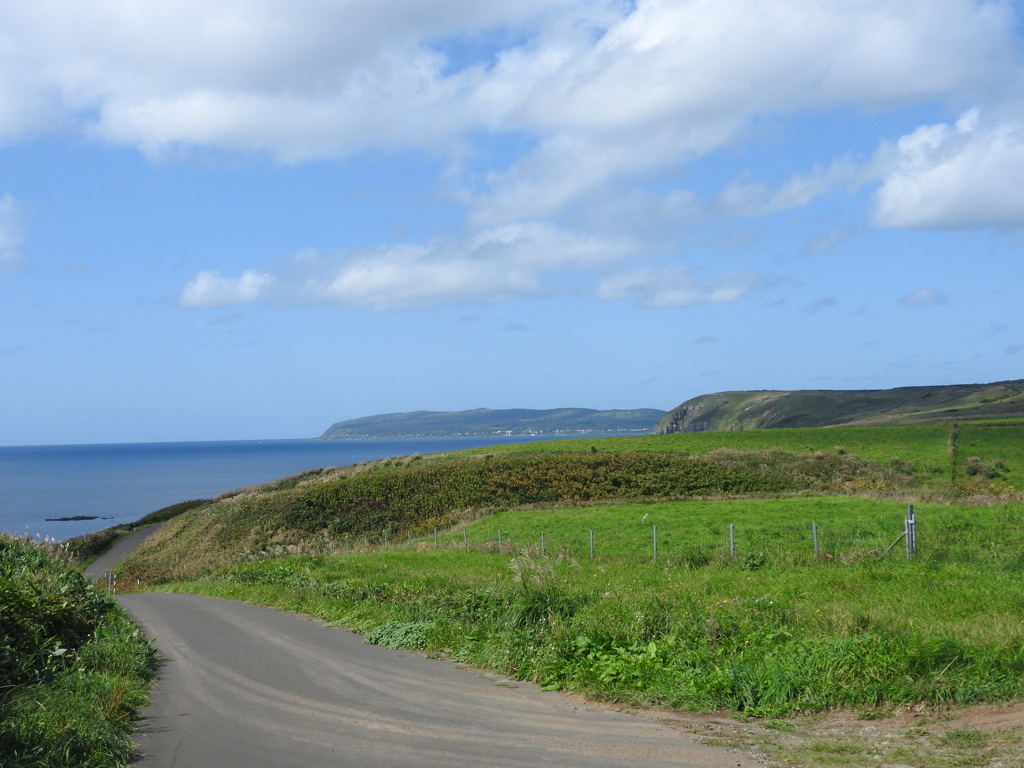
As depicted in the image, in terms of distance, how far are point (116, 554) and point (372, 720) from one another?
65.2 metres

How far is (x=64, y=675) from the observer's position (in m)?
10.4

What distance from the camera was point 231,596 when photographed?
26391mm

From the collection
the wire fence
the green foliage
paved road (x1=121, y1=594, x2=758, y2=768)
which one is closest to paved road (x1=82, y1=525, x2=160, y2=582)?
the wire fence

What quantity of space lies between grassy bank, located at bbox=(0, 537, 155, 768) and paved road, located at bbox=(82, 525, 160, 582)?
4532 cm

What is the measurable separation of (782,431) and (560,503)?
42.9m

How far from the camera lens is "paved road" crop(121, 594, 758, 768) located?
7.82 metres

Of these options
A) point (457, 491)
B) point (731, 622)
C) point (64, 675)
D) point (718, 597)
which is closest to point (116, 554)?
point (457, 491)

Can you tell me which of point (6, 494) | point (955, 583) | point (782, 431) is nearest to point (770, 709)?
point (955, 583)

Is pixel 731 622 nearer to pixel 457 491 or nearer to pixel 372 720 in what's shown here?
pixel 372 720

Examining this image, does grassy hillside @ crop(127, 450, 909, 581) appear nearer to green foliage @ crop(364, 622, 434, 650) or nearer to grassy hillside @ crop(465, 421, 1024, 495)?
grassy hillside @ crop(465, 421, 1024, 495)

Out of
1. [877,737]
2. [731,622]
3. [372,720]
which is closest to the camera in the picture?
[877,737]

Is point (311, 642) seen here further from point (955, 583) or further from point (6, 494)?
point (6, 494)

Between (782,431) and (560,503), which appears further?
(782,431)

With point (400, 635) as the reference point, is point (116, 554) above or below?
below
